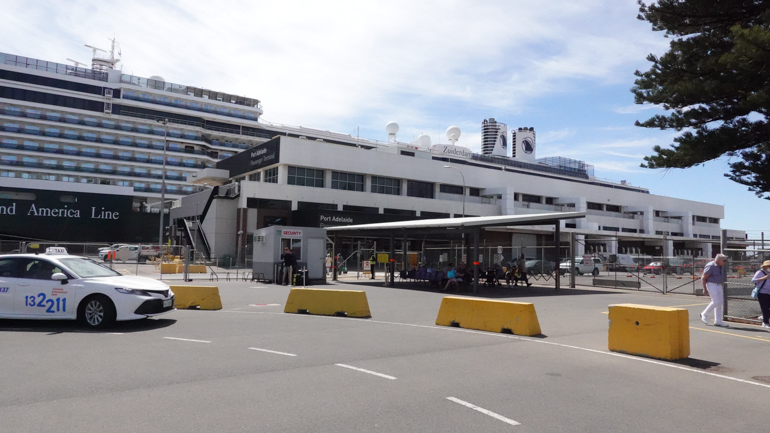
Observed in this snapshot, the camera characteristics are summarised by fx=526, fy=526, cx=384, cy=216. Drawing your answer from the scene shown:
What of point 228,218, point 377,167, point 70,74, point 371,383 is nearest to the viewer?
point 371,383

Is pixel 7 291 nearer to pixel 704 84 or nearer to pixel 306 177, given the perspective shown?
pixel 704 84

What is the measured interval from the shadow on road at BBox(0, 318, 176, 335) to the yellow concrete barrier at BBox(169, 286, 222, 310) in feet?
8.43

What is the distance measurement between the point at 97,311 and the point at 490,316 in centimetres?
782

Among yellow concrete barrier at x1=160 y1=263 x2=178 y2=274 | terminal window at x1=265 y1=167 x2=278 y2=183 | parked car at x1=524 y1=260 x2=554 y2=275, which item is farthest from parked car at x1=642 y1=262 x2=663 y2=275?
terminal window at x1=265 y1=167 x2=278 y2=183

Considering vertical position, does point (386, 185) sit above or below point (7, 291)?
above

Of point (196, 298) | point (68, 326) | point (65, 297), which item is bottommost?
point (68, 326)

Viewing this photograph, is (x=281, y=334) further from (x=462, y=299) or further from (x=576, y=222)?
(x=576, y=222)

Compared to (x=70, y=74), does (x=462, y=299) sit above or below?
below

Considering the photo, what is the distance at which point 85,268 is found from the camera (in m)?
10.9

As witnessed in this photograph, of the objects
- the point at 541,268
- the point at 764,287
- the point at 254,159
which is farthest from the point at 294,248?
the point at 254,159

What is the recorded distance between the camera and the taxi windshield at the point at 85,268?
1056 cm

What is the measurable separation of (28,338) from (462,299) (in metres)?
8.32

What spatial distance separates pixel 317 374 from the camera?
677cm

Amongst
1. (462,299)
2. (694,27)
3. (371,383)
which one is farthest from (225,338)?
(694,27)
